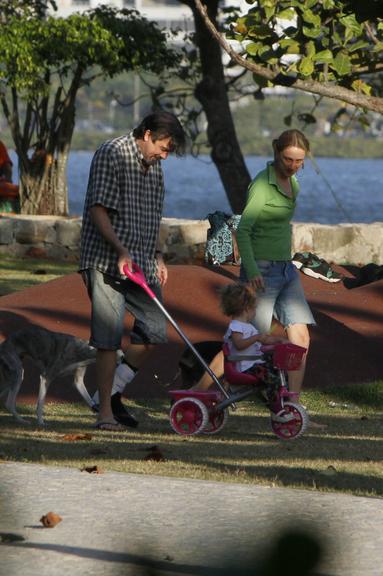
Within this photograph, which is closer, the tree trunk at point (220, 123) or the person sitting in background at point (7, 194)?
the person sitting in background at point (7, 194)

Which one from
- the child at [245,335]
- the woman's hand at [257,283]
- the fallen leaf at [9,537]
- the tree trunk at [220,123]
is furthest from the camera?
the tree trunk at [220,123]

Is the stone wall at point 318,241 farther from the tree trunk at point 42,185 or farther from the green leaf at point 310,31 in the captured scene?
the green leaf at point 310,31

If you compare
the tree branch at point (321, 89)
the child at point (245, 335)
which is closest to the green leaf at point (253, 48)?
the tree branch at point (321, 89)

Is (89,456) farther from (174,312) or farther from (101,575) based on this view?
(174,312)

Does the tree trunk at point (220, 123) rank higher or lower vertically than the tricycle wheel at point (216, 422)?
higher

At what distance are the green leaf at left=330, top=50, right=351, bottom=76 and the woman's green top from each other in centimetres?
488

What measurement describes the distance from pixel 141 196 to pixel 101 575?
381cm

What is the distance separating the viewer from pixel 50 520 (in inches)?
158

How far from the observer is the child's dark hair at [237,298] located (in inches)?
265

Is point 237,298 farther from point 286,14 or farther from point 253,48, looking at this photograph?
point 253,48

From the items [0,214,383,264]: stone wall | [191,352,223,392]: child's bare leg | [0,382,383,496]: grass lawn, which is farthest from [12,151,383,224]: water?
[191,352,223,392]: child's bare leg

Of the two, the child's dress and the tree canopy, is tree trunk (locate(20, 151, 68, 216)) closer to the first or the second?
the tree canopy

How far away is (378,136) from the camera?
155750 mm

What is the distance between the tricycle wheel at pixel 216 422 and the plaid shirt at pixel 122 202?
31.3 inches
